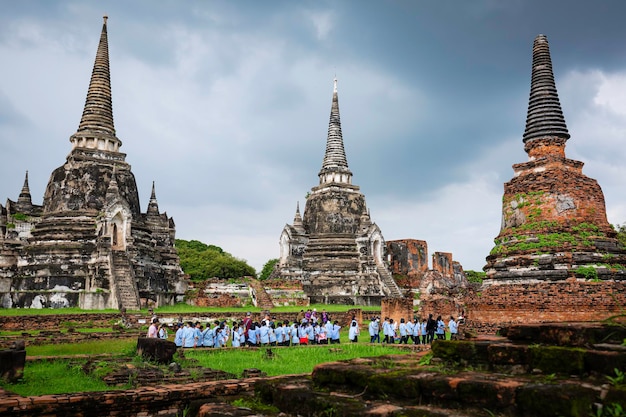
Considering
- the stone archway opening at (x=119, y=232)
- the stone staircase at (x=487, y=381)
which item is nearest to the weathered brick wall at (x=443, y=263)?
the stone archway opening at (x=119, y=232)

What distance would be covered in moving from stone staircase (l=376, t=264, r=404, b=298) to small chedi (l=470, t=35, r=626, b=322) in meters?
18.3

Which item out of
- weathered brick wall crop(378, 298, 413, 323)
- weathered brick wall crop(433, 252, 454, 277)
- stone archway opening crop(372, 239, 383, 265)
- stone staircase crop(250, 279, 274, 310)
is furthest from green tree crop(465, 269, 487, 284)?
weathered brick wall crop(378, 298, 413, 323)

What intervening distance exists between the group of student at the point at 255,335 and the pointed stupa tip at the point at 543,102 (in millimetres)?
9291

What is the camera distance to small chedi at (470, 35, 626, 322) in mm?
16328

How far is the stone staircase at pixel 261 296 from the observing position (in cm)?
3234

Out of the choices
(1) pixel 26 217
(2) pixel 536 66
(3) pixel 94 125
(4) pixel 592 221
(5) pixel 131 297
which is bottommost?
(5) pixel 131 297

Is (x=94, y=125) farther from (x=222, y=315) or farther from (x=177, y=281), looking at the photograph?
(x=222, y=315)

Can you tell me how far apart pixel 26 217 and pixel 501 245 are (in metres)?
A: 25.5

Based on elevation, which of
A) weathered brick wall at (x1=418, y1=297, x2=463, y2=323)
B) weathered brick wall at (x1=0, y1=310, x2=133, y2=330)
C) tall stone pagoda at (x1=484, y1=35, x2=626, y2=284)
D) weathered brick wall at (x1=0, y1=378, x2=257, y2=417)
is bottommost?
weathered brick wall at (x1=0, y1=378, x2=257, y2=417)

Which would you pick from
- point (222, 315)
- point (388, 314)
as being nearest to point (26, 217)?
point (222, 315)

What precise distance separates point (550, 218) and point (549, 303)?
2885mm

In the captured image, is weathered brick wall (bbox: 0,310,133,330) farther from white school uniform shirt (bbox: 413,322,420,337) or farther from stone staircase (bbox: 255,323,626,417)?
stone staircase (bbox: 255,323,626,417)

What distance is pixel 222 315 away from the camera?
1016 inches

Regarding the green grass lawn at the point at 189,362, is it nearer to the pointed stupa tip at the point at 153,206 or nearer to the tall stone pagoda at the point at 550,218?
the tall stone pagoda at the point at 550,218
